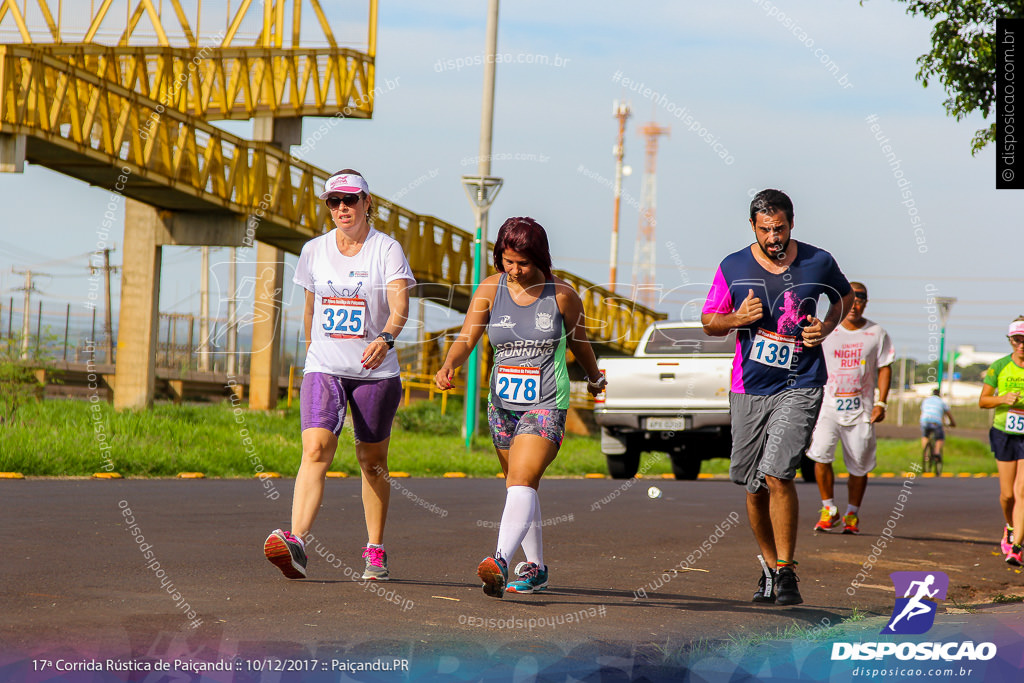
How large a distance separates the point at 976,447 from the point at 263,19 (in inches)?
1022

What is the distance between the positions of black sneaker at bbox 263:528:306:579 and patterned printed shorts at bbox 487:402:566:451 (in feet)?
3.64

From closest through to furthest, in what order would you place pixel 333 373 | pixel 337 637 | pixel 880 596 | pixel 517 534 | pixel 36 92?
pixel 337 637
pixel 517 534
pixel 333 373
pixel 880 596
pixel 36 92

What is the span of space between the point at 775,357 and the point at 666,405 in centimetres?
1073

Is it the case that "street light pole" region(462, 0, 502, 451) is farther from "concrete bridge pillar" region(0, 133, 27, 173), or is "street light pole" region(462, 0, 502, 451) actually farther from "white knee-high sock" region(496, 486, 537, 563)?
"white knee-high sock" region(496, 486, 537, 563)

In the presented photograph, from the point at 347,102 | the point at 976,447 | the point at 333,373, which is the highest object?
the point at 347,102

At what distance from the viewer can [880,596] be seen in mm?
7516

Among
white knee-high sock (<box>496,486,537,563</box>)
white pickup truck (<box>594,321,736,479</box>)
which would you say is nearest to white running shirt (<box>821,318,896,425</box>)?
white knee-high sock (<box>496,486,537,563</box>)

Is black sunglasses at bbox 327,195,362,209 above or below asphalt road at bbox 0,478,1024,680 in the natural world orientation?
above

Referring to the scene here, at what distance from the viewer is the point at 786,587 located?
22.4ft

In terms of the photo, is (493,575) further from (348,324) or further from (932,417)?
(932,417)

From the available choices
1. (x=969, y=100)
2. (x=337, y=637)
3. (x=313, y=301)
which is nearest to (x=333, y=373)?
(x=313, y=301)

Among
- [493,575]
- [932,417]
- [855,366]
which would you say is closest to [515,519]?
[493,575]

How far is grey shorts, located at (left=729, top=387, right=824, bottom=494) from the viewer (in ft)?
22.5

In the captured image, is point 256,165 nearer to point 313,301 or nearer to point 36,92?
point 36,92
